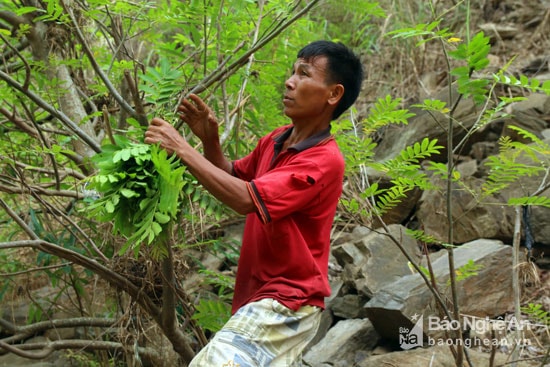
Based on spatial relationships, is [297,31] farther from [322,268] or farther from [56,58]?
[322,268]

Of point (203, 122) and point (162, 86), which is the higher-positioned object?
point (162, 86)

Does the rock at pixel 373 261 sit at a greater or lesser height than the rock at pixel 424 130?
lesser

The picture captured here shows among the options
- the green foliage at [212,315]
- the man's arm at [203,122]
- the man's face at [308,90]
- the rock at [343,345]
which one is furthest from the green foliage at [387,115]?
the rock at [343,345]

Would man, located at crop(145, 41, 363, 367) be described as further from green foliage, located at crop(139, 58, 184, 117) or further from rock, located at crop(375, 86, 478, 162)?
rock, located at crop(375, 86, 478, 162)

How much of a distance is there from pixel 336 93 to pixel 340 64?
0.41 ft

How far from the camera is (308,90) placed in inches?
102

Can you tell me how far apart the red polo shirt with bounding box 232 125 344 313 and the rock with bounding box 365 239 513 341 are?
129cm

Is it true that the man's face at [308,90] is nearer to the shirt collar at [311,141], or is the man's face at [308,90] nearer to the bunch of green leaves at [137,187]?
the shirt collar at [311,141]

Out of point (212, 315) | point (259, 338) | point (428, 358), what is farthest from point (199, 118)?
point (428, 358)

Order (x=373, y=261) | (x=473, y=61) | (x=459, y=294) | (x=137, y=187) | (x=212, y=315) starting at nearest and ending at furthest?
(x=137, y=187)
(x=473, y=61)
(x=212, y=315)
(x=459, y=294)
(x=373, y=261)

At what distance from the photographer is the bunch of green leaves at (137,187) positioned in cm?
207

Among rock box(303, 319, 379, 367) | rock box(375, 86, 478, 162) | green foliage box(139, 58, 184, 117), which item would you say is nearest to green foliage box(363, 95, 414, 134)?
green foliage box(139, 58, 184, 117)

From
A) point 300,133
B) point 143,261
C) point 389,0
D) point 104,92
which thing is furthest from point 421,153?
point 389,0

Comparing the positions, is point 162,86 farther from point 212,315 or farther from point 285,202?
point 212,315
